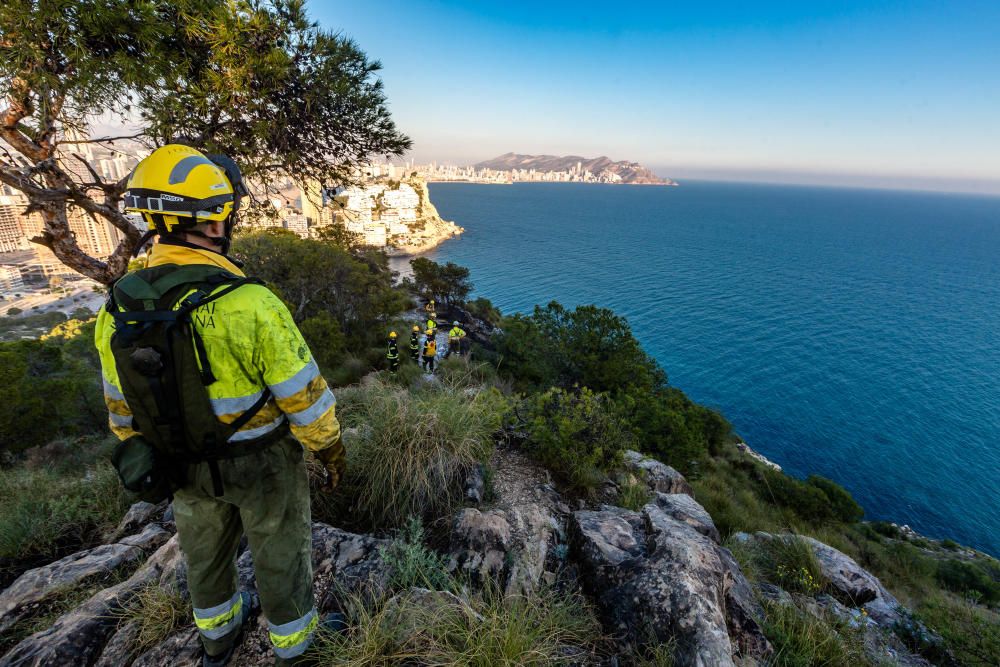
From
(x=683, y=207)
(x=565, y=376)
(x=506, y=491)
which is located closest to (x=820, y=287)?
(x=565, y=376)

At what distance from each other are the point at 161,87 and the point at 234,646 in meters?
5.01

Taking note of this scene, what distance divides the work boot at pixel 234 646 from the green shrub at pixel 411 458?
3.81ft

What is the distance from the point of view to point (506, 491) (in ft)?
15.3

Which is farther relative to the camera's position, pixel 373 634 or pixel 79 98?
pixel 79 98

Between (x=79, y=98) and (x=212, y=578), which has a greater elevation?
(x=79, y=98)

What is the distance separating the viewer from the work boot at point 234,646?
8.18ft

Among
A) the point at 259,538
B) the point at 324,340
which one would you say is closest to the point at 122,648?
the point at 259,538

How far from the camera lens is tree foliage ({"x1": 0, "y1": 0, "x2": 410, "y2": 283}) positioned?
3.47m

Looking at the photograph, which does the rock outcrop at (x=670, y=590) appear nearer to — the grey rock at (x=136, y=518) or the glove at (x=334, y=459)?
the glove at (x=334, y=459)

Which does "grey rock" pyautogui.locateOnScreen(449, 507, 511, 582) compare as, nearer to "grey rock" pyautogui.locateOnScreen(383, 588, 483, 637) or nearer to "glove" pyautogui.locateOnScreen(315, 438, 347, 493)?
"grey rock" pyautogui.locateOnScreen(383, 588, 483, 637)

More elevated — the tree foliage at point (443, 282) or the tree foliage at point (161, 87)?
the tree foliage at point (161, 87)

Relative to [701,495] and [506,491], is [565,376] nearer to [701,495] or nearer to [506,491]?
[701,495]

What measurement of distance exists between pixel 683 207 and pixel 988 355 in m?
141

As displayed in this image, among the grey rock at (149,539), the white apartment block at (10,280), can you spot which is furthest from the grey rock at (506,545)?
the white apartment block at (10,280)
